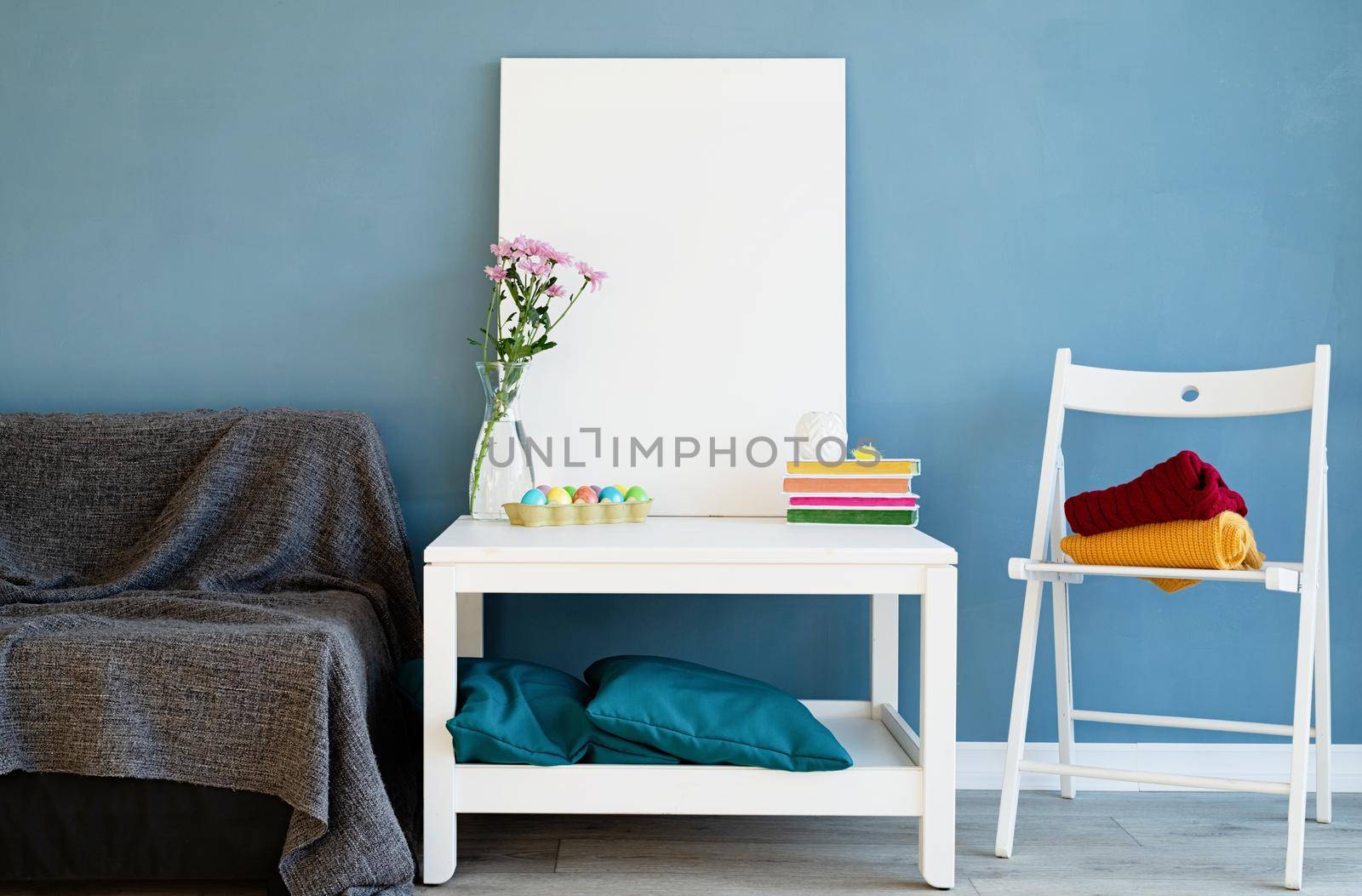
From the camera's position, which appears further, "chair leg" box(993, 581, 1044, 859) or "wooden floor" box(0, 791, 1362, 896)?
"chair leg" box(993, 581, 1044, 859)

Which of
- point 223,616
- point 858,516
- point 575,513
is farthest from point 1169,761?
point 223,616

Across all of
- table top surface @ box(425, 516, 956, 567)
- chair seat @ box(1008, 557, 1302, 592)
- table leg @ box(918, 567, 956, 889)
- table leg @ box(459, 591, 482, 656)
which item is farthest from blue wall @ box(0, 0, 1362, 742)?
table leg @ box(918, 567, 956, 889)

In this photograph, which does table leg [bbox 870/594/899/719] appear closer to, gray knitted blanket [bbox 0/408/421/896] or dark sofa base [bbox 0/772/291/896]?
gray knitted blanket [bbox 0/408/421/896]

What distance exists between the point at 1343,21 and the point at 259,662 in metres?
2.27

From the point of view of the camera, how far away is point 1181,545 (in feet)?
5.53

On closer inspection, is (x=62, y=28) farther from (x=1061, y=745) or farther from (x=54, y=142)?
(x=1061, y=745)

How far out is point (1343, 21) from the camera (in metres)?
2.07

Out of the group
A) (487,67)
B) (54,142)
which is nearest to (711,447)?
(487,67)

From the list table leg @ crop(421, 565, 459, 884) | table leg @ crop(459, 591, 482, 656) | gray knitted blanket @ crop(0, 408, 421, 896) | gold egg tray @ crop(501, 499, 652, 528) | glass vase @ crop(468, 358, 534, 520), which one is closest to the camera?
gray knitted blanket @ crop(0, 408, 421, 896)

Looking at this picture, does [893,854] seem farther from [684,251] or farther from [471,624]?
[684,251]

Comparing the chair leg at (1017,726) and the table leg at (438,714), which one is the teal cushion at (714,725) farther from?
the chair leg at (1017,726)

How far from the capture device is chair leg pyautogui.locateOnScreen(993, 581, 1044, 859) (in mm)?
1742

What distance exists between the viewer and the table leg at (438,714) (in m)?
1.54

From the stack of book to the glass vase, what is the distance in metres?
0.48
